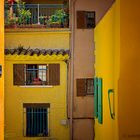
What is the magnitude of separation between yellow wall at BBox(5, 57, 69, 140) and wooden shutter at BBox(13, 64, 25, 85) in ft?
0.47

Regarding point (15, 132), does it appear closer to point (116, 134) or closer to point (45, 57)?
point (45, 57)

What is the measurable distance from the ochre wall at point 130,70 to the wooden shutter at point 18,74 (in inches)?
369

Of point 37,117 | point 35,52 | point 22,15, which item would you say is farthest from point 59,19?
point 37,117

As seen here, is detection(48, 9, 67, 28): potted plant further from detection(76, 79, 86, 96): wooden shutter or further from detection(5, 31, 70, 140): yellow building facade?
detection(76, 79, 86, 96): wooden shutter

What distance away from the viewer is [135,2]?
30.5 feet

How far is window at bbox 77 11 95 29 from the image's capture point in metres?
18.2

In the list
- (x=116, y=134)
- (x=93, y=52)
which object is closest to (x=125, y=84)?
(x=116, y=134)

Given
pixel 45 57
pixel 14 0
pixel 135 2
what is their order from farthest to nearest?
1. pixel 14 0
2. pixel 45 57
3. pixel 135 2

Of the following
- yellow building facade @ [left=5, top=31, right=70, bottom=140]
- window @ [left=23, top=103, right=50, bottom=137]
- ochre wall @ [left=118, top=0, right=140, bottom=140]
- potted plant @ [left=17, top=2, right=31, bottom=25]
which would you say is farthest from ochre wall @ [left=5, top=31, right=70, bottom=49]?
ochre wall @ [left=118, top=0, right=140, bottom=140]

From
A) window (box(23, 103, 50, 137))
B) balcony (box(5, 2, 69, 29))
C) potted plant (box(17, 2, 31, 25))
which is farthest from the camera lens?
potted plant (box(17, 2, 31, 25))

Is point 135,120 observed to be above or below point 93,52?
below

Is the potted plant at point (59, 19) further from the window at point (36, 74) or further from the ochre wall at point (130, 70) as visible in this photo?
the ochre wall at point (130, 70)

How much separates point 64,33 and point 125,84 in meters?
9.28

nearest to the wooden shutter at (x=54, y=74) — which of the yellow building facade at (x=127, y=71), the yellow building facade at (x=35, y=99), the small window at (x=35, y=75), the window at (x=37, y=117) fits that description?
the yellow building facade at (x=35, y=99)
